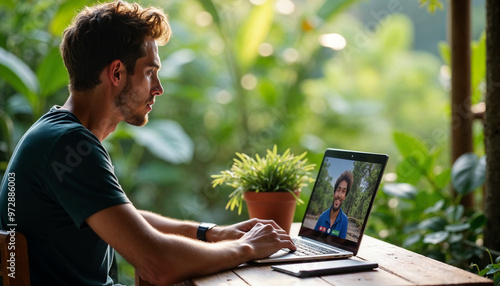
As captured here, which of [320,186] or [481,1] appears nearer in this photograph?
[320,186]

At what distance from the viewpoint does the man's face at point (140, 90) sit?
1.44 m

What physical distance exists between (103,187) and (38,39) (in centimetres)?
195

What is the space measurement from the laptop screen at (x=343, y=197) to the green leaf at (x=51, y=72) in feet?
5.27

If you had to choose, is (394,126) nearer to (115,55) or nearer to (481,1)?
(481,1)

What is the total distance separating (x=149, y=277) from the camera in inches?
46.4

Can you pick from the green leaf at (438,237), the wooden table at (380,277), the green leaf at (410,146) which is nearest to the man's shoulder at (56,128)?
the wooden table at (380,277)

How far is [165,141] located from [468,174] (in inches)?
61.1

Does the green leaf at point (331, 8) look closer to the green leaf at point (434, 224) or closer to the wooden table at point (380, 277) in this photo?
the green leaf at point (434, 224)

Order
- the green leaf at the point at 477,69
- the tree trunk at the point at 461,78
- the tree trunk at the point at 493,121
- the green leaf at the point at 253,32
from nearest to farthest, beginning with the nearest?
1. the tree trunk at the point at 493,121
2. the tree trunk at the point at 461,78
3. the green leaf at the point at 477,69
4. the green leaf at the point at 253,32

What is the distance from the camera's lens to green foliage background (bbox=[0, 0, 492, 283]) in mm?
2924

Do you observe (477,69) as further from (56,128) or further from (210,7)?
(56,128)

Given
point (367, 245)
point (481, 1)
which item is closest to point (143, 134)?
point (367, 245)

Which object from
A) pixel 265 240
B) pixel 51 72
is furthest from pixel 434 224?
pixel 51 72

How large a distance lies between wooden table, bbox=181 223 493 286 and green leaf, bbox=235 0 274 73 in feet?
6.91
